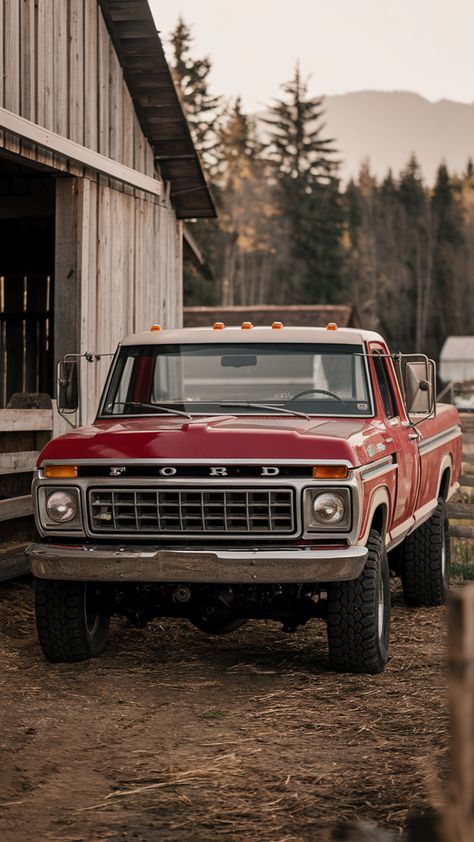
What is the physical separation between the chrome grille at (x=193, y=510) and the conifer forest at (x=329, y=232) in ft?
189

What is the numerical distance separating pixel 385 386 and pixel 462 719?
232 inches

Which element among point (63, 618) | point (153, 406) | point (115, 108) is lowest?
point (63, 618)

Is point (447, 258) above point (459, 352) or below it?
above

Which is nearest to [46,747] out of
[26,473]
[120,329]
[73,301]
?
[26,473]

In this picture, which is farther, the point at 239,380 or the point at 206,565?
the point at 239,380

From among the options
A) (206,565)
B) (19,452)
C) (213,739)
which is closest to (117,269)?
(19,452)

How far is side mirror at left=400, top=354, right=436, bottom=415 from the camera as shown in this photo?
26.6 ft

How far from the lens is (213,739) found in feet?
18.9

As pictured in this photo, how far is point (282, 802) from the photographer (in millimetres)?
4840

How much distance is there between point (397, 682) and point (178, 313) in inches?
281

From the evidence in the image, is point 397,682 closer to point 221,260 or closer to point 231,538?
point 231,538

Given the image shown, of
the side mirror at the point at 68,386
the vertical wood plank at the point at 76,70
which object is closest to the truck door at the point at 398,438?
the side mirror at the point at 68,386

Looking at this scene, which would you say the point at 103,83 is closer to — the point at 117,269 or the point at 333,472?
the point at 117,269

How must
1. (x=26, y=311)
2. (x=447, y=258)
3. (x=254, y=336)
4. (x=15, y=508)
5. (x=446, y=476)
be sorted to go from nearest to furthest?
(x=254, y=336) < (x=15, y=508) < (x=446, y=476) < (x=26, y=311) < (x=447, y=258)
